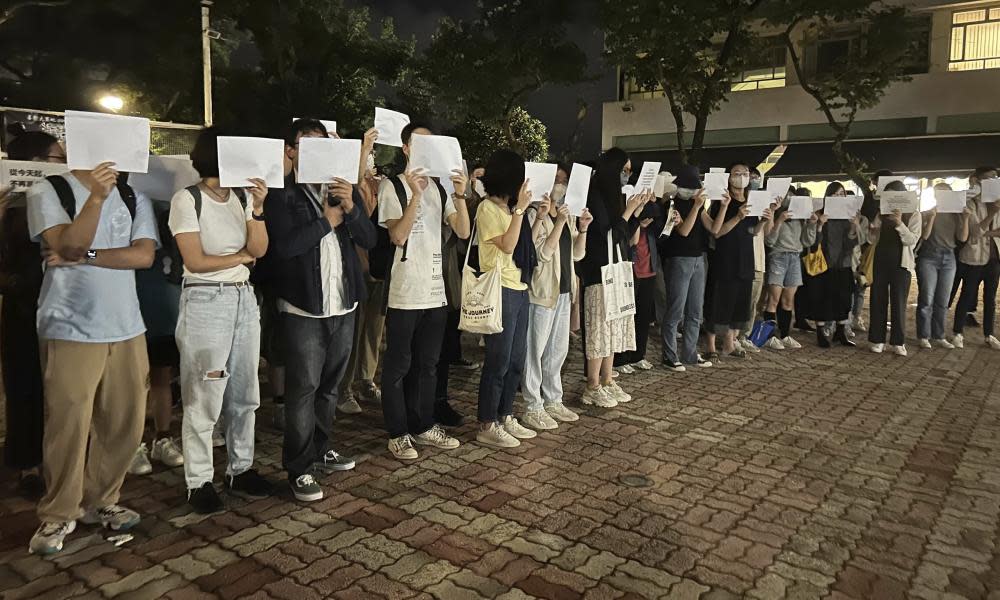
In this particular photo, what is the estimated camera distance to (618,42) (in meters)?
16.3

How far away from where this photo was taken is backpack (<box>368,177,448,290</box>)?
4.64 meters

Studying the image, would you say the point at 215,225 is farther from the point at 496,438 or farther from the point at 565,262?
the point at 565,262

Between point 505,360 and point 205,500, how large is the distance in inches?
85.0

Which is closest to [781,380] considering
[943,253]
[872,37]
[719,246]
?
[719,246]

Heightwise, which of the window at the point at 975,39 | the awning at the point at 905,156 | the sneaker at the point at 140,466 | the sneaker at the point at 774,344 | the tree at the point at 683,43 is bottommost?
the sneaker at the point at 140,466

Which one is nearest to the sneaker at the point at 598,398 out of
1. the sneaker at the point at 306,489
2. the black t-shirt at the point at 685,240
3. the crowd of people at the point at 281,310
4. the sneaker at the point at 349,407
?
the crowd of people at the point at 281,310

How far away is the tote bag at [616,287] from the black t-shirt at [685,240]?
149cm

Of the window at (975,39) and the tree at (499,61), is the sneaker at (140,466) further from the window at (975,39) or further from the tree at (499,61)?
the window at (975,39)

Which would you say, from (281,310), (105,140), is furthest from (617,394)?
(105,140)

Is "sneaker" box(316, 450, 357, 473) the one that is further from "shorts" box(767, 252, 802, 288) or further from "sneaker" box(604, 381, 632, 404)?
"shorts" box(767, 252, 802, 288)

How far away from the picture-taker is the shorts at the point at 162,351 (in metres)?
4.59

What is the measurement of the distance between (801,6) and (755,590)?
1530 centimetres

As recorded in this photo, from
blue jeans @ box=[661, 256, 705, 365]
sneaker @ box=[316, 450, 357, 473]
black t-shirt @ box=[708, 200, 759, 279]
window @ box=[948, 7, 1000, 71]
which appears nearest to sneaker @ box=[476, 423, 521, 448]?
sneaker @ box=[316, 450, 357, 473]

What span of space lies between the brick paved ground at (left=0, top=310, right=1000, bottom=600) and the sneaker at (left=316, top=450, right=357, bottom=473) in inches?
3.3
